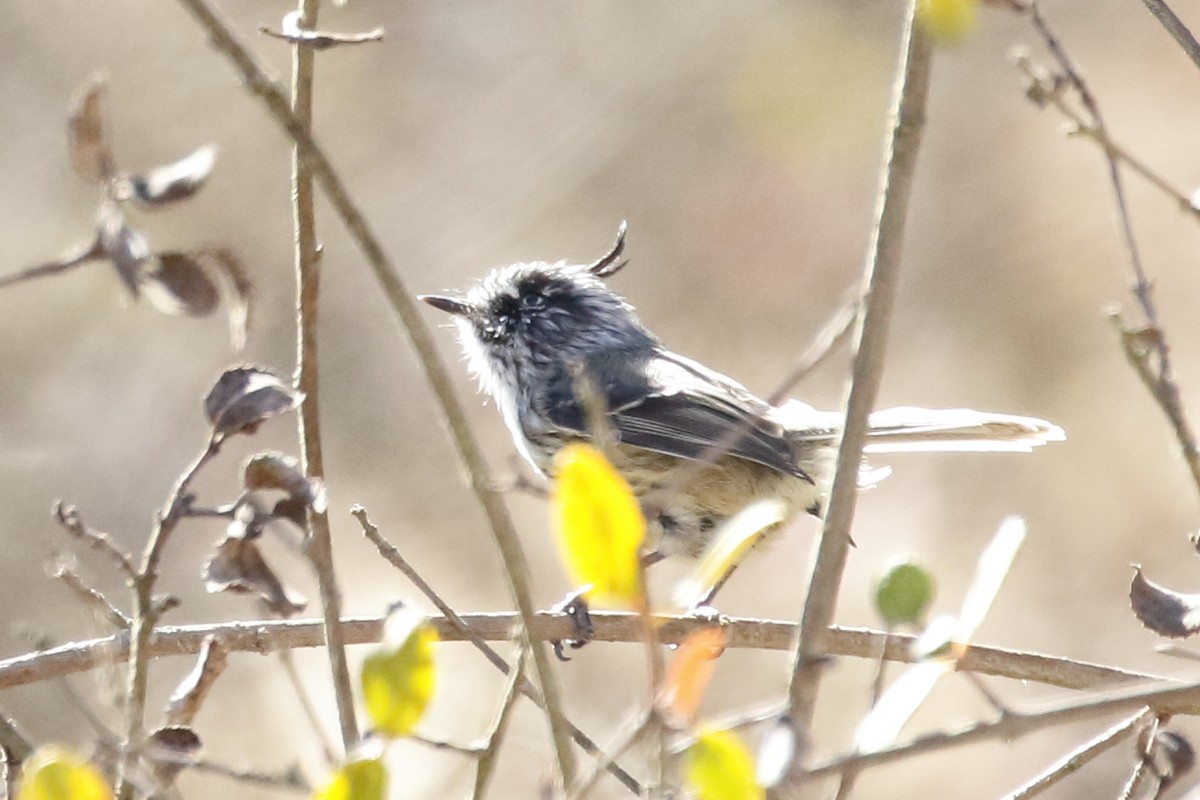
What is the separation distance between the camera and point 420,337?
1.70 m

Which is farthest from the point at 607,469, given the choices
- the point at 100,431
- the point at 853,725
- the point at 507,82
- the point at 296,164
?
the point at 507,82

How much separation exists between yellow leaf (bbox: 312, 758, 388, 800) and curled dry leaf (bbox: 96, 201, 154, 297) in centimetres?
104

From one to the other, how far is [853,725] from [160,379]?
423 cm

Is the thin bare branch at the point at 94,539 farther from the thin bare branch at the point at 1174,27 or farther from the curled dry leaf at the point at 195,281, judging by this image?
the thin bare branch at the point at 1174,27

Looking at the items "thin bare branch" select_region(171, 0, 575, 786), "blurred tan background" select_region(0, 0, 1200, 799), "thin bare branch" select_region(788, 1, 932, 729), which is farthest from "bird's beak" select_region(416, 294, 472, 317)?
"thin bare branch" select_region(788, 1, 932, 729)

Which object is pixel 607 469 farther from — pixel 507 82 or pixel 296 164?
pixel 507 82

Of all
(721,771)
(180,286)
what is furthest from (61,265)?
(721,771)

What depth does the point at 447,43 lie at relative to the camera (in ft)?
30.2

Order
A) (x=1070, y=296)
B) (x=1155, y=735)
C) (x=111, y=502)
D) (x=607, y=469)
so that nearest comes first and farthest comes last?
(x=607, y=469) < (x=1155, y=735) < (x=111, y=502) < (x=1070, y=296)

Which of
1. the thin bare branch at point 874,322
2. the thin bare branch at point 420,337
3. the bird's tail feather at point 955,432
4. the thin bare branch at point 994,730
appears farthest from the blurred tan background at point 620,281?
the thin bare branch at point 994,730

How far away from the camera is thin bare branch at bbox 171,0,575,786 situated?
1.68 meters

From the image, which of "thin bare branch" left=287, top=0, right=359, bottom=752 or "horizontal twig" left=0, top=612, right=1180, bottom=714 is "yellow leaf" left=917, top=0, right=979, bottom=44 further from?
"horizontal twig" left=0, top=612, right=1180, bottom=714

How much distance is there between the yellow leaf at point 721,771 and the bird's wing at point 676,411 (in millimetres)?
3088

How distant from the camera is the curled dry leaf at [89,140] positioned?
84.0 inches
